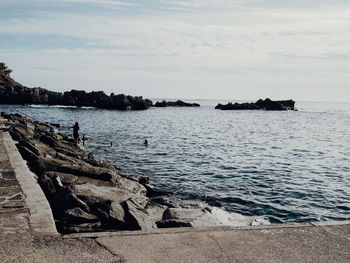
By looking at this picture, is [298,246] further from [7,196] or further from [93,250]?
[7,196]

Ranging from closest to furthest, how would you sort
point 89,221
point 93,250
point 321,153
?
point 93,250 < point 89,221 < point 321,153

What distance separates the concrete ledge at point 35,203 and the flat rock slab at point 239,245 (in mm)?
1201

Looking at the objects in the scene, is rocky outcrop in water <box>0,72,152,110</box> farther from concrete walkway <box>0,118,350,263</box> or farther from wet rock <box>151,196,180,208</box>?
concrete walkway <box>0,118,350,263</box>

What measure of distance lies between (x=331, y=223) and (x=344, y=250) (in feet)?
→ 4.12

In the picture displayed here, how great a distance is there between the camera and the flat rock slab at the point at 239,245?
499 cm

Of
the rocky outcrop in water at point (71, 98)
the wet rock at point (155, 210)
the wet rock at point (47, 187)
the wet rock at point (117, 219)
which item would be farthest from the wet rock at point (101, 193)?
the rocky outcrop in water at point (71, 98)

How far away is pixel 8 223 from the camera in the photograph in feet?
19.6

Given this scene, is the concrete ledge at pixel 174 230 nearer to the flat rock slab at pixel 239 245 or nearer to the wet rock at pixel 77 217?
the flat rock slab at pixel 239 245

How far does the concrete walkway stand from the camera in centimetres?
494

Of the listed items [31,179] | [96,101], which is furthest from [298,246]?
[96,101]

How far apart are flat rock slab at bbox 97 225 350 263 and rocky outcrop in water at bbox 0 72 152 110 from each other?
335ft

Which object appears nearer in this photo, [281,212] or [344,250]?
[344,250]

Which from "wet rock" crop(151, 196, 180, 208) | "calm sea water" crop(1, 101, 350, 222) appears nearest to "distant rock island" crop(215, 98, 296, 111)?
"calm sea water" crop(1, 101, 350, 222)

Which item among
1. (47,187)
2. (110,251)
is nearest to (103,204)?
(47,187)
